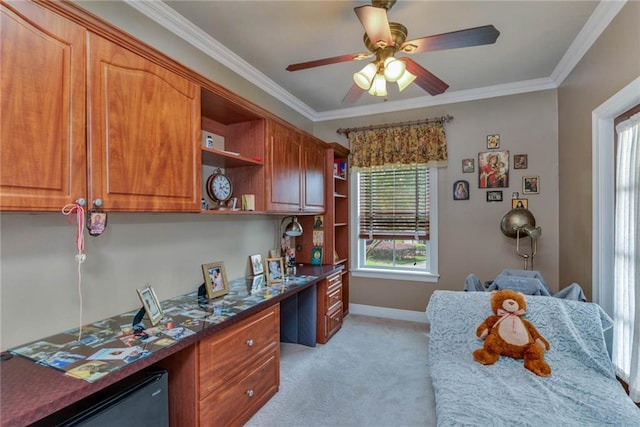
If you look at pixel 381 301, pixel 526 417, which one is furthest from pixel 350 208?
pixel 526 417

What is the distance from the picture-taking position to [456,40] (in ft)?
5.30

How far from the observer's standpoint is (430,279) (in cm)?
366

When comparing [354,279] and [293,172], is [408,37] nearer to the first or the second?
[293,172]

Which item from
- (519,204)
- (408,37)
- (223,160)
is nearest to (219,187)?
(223,160)

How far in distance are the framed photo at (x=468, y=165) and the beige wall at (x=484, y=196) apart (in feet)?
0.14

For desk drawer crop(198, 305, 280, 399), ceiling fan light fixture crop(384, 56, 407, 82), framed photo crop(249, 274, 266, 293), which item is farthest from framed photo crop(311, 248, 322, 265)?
ceiling fan light fixture crop(384, 56, 407, 82)

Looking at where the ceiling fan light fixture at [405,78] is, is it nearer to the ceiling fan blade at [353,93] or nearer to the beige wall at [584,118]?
the ceiling fan blade at [353,93]

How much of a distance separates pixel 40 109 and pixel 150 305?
1.07 metres

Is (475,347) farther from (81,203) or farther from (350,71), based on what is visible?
(350,71)

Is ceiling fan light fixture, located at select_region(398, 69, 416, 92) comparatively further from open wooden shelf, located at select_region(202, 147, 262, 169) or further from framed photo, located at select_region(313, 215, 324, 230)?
framed photo, located at select_region(313, 215, 324, 230)

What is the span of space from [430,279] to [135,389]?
315 cm

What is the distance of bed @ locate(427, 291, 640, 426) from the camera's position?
1418 mm

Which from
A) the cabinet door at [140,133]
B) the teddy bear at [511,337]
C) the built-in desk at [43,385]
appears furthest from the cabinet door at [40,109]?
the teddy bear at [511,337]

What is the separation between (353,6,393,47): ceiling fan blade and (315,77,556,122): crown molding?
2.05 metres
